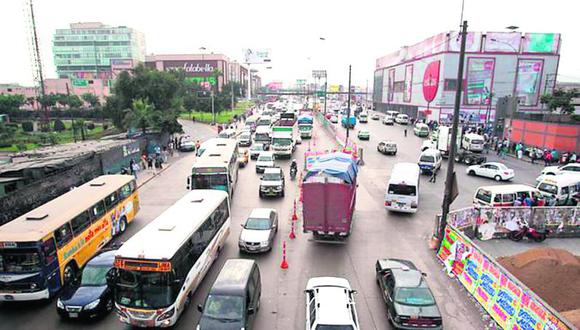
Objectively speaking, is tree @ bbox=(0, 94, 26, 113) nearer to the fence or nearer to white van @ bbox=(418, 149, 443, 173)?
white van @ bbox=(418, 149, 443, 173)

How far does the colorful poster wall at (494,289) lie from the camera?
945cm

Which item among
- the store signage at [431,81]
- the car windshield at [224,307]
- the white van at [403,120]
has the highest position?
the store signage at [431,81]

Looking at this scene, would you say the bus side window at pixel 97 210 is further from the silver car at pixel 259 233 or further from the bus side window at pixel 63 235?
the silver car at pixel 259 233

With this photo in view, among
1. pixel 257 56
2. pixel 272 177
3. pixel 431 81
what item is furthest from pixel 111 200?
pixel 257 56

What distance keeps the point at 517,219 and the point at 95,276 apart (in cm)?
1851

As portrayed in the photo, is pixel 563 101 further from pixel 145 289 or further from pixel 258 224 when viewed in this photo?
pixel 145 289

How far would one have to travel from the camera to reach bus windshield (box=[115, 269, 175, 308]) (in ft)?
33.2

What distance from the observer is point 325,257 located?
15648mm

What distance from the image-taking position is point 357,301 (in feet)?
40.7

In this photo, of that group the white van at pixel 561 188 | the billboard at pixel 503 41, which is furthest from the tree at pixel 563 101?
the white van at pixel 561 188

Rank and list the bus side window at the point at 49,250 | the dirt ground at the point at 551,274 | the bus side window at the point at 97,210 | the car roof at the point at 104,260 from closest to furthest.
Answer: the dirt ground at the point at 551,274, the bus side window at the point at 49,250, the car roof at the point at 104,260, the bus side window at the point at 97,210

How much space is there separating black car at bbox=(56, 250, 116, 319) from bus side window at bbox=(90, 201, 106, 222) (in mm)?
3139

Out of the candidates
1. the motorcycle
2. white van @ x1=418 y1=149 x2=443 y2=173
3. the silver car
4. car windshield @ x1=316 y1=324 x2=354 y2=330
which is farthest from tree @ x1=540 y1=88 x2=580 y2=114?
car windshield @ x1=316 y1=324 x2=354 y2=330

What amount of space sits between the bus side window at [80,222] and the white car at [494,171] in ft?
91.9
